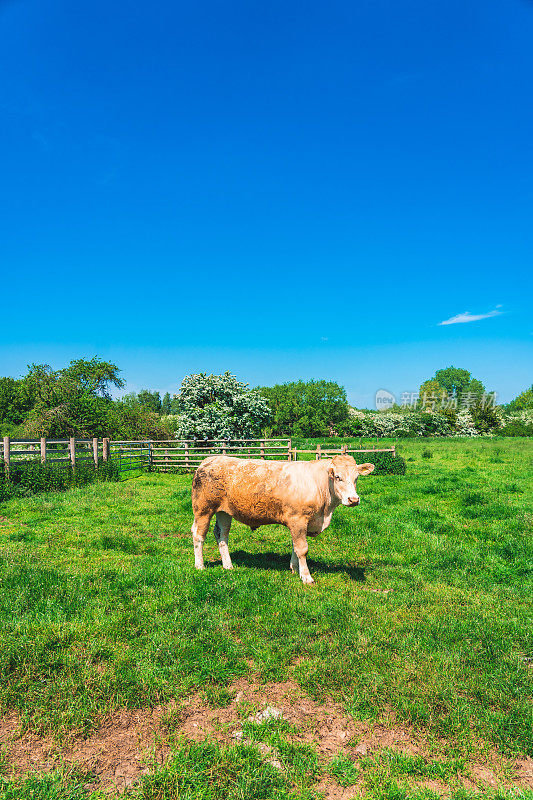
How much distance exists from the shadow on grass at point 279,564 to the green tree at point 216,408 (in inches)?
668

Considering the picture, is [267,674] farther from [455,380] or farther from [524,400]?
[455,380]

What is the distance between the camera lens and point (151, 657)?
4.02 m

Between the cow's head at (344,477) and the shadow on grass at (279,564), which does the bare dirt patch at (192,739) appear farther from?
the shadow on grass at (279,564)

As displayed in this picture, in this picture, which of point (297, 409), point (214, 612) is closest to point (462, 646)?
point (214, 612)

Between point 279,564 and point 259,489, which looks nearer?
point 259,489

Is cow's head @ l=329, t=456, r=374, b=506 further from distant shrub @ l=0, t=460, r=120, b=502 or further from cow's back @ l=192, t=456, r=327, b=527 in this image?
distant shrub @ l=0, t=460, r=120, b=502

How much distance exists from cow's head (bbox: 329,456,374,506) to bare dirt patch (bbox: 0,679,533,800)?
253 centimetres

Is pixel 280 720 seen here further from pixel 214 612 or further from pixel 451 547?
pixel 451 547

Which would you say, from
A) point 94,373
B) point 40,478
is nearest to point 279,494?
point 40,478

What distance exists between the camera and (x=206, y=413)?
24438mm

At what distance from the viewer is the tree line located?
966 inches

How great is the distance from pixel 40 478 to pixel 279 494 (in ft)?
38.1

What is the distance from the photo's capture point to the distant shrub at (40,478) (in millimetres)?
13555

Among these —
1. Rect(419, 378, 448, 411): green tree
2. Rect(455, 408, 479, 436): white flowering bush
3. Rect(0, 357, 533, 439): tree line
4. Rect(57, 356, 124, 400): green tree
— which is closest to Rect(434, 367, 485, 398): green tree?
Rect(419, 378, 448, 411): green tree
